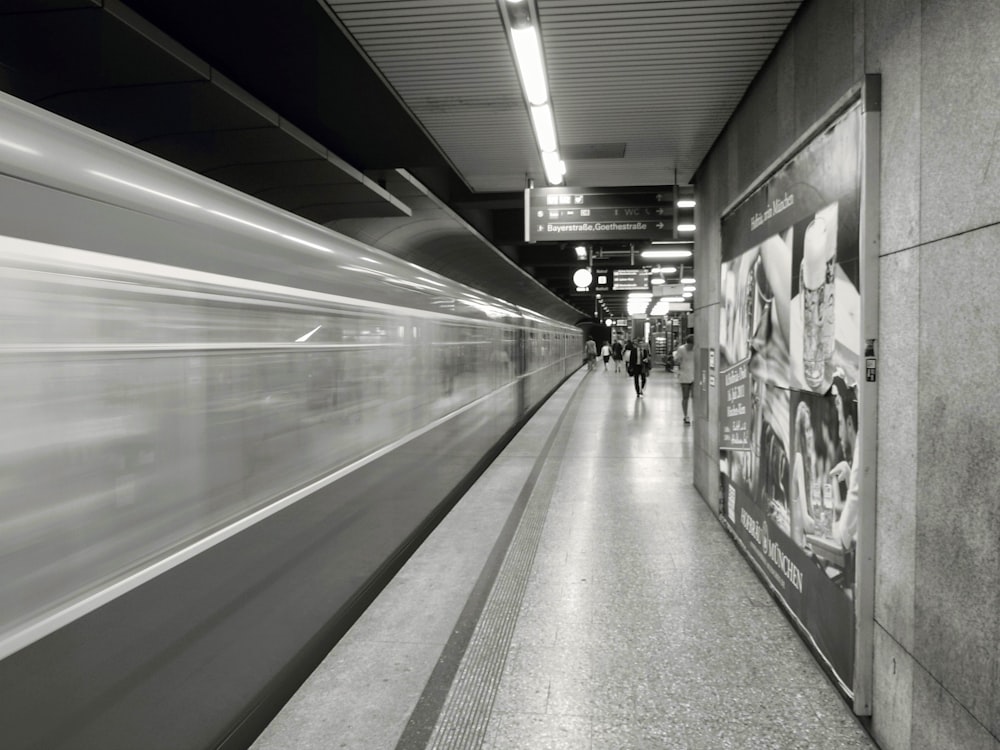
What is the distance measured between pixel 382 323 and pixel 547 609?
1975mm

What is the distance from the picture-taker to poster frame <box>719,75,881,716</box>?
2600mm

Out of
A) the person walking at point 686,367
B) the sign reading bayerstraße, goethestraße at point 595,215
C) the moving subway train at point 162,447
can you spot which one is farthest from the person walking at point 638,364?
the moving subway train at point 162,447

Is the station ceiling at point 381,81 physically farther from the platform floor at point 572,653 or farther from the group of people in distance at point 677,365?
the group of people in distance at point 677,365

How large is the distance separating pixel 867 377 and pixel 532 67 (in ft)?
8.15

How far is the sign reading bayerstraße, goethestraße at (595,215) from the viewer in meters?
7.52

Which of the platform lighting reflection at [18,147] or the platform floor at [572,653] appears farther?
the platform floor at [572,653]

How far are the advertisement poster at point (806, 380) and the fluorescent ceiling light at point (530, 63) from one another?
56.9 inches

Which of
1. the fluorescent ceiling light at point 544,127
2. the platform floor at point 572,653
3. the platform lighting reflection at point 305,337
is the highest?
the fluorescent ceiling light at point 544,127

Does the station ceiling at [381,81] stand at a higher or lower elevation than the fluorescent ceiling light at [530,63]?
higher

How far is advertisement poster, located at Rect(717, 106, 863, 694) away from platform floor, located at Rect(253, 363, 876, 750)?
12.2 inches

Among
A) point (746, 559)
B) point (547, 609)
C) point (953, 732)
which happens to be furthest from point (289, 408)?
point (746, 559)

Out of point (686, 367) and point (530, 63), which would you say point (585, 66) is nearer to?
point (530, 63)

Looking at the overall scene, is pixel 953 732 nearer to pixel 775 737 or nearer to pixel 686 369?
pixel 775 737

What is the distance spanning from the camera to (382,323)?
434 cm
